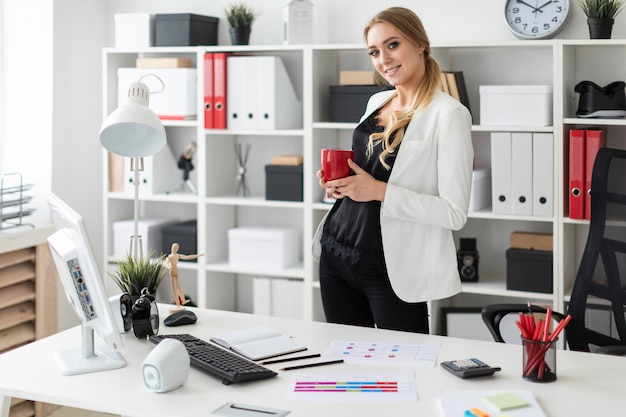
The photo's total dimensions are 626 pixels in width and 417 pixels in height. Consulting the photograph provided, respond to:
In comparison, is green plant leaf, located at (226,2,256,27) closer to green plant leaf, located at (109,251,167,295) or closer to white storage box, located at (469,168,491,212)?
white storage box, located at (469,168,491,212)

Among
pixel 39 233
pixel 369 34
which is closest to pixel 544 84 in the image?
pixel 369 34

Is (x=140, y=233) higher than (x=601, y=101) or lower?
lower

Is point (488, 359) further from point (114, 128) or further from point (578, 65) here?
point (578, 65)

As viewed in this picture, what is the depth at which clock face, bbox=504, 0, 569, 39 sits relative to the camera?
355 centimetres

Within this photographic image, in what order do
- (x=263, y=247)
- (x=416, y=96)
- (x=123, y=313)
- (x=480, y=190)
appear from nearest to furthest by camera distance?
(x=123, y=313) → (x=416, y=96) → (x=480, y=190) → (x=263, y=247)

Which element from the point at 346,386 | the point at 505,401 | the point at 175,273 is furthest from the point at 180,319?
the point at 505,401

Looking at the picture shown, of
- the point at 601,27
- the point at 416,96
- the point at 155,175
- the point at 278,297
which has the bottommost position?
the point at 278,297

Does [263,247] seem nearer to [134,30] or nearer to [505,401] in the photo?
[134,30]

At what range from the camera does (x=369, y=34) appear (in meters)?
2.59

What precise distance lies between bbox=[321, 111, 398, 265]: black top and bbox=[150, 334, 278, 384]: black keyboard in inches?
23.3

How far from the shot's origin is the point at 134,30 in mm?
4184

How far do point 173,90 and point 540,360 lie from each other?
267cm

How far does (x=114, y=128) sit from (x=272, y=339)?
2.54 ft

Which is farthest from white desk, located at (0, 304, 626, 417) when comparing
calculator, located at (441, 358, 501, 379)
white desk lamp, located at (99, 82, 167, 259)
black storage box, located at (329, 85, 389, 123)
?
black storage box, located at (329, 85, 389, 123)
